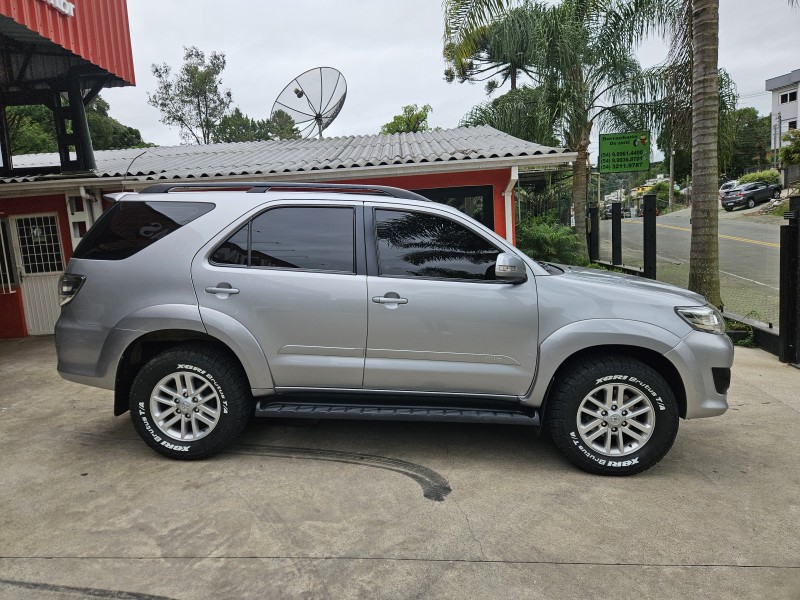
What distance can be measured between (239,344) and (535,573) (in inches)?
91.0

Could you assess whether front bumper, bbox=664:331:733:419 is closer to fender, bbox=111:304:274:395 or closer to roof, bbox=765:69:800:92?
fender, bbox=111:304:274:395

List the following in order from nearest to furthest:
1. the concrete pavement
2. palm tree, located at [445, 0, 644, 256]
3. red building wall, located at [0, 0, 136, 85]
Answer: the concrete pavement
red building wall, located at [0, 0, 136, 85]
palm tree, located at [445, 0, 644, 256]

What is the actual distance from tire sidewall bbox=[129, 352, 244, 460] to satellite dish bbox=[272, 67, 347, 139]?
33.0ft

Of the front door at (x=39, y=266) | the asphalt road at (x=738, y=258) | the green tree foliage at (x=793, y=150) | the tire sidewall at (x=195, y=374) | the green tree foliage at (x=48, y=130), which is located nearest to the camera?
the tire sidewall at (x=195, y=374)

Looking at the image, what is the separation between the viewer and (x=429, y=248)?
4094 mm

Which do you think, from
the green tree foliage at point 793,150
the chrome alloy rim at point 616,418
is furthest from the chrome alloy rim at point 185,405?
the green tree foliage at point 793,150

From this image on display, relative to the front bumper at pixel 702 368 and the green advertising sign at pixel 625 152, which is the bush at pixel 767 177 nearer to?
the green advertising sign at pixel 625 152

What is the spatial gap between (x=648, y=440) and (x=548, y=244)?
908 cm

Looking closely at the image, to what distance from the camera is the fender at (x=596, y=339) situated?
3.81m

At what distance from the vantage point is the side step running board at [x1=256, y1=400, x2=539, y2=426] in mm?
3908

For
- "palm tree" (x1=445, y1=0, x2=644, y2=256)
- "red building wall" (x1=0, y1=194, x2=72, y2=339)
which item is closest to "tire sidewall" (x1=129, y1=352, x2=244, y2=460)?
"red building wall" (x1=0, y1=194, x2=72, y2=339)

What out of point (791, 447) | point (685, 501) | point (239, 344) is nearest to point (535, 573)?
point (685, 501)

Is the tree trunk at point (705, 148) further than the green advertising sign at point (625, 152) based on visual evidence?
No

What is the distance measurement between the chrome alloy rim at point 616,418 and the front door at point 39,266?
9184 mm
